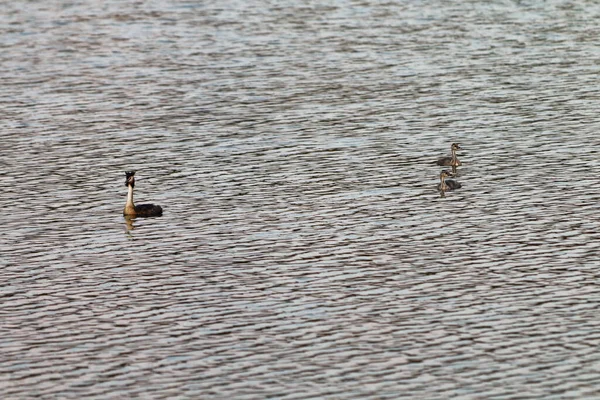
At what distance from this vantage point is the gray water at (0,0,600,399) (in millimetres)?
23000

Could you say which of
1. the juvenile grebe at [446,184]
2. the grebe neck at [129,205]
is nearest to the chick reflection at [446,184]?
the juvenile grebe at [446,184]

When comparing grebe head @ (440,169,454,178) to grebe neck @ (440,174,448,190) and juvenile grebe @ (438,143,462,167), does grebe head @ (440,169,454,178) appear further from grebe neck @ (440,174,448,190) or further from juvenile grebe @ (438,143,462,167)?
juvenile grebe @ (438,143,462,167)

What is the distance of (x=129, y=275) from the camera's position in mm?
28359

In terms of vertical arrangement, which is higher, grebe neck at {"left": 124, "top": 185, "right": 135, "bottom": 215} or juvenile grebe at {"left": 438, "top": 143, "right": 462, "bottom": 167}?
juvenile grebe at {"left": 438, "top": 143, "right": 462, "bottom": 167}

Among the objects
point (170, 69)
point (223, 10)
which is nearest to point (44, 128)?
point (170, 69)

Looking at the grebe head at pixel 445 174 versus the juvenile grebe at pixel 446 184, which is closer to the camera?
the juvenile grebe at pixel 446 184

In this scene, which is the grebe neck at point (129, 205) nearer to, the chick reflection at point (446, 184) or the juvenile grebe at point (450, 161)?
the chick reflection at point (446, 184)

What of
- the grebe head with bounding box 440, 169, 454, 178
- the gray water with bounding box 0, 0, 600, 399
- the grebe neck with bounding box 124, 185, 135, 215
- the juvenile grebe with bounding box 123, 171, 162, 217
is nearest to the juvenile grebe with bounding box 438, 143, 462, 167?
the gray water with bounding box 0, 0, 600, 399

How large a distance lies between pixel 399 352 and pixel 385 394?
1.99 meters

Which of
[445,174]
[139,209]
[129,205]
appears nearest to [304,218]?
[139,209]

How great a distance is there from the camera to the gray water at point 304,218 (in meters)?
23.0

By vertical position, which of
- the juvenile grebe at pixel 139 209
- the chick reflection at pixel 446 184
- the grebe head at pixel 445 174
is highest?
the grebe head at pixel 445 174

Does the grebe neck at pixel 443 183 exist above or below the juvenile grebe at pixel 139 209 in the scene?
above

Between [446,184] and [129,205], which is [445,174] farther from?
[129,205]
